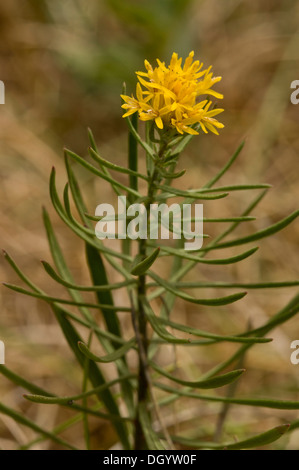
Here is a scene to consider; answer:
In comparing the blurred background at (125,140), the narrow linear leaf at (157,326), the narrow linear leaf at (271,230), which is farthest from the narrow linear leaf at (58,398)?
the blurred background at (125,140)

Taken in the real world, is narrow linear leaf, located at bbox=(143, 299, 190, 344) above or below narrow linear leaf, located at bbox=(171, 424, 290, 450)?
above

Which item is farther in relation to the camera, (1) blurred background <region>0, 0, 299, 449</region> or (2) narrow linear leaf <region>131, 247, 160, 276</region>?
(1) blurred background <region>0, 0, 299, 449</region>

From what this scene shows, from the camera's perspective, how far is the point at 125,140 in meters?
1.84

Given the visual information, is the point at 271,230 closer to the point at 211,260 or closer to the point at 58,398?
the point at 211,260

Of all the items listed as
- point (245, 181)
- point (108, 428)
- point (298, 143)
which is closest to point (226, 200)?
point (245, 181)

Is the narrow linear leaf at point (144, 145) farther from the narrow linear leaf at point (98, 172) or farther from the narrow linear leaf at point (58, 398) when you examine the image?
the narrow linear leaf at point (58, 398)

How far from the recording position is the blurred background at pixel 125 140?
1253 millimetres

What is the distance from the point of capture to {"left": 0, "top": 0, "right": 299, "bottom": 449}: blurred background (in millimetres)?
1253

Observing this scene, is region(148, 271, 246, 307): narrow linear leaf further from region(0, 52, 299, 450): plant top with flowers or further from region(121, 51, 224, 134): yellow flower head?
region(121, 51, 224, 134): yellow flower head

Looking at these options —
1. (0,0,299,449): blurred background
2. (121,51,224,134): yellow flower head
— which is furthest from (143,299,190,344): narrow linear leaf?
(0,0,299,449): blurred background

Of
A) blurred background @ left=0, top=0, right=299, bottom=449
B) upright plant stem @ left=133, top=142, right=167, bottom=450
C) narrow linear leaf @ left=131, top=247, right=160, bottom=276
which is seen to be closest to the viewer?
narrow linear leaf @ left=131, top=247, right=160, bottom=276

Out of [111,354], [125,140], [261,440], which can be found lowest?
[261,440]

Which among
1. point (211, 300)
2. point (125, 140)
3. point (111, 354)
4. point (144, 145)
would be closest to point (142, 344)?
point (111, 354)
